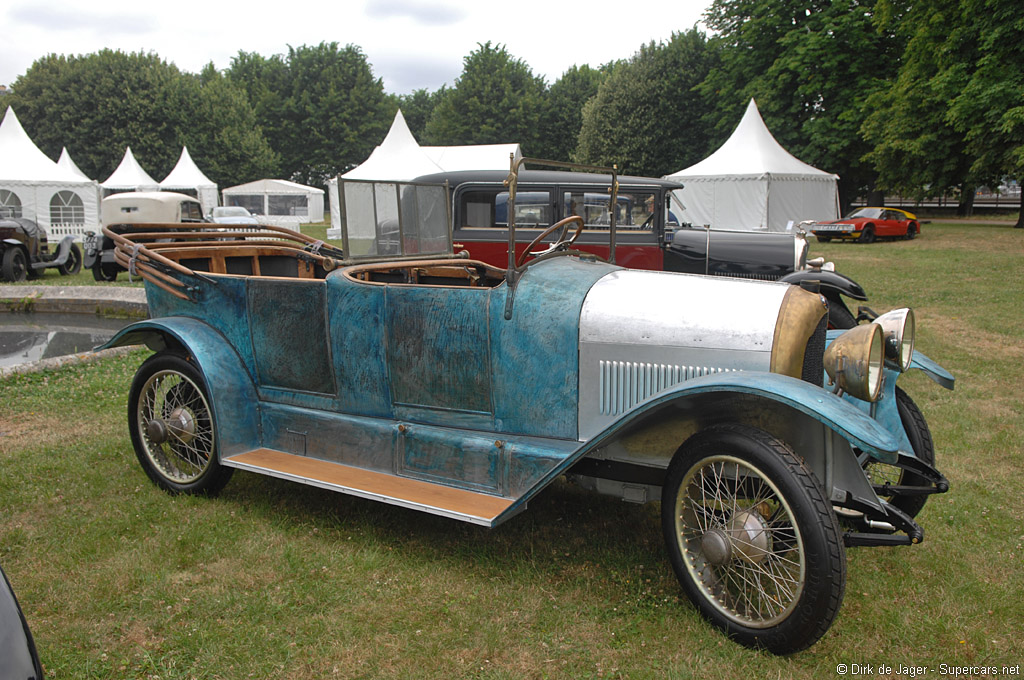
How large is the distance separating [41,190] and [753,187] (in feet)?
82.7

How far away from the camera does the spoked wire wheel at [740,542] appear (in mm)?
2648

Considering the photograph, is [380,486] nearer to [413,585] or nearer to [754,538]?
[413,585]

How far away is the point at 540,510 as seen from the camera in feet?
12.9

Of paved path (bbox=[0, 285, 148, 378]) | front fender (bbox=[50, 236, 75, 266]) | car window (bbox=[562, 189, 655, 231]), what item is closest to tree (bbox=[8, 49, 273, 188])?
front fender (bbox=[50, 236, 75, 266])

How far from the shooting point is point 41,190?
25219 mm

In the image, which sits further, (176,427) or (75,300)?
(75,300)

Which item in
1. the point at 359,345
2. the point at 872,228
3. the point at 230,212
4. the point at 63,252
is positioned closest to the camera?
the point at 359,345

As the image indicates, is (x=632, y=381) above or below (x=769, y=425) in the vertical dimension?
above

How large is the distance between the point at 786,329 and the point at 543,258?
1.22m

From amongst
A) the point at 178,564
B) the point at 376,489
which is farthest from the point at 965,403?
the point at 178,564

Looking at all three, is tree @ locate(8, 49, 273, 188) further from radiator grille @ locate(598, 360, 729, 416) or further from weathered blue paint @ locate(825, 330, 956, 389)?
weathered blue paint @ locate(825, 330, 956, 389)

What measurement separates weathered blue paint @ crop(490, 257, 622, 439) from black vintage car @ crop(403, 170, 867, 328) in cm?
526

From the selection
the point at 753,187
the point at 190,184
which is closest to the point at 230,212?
the point at 190,184

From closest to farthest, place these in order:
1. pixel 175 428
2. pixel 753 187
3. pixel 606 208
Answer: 1. pixel 175 428
2. pixel 606 208
3. pixel 753 187
